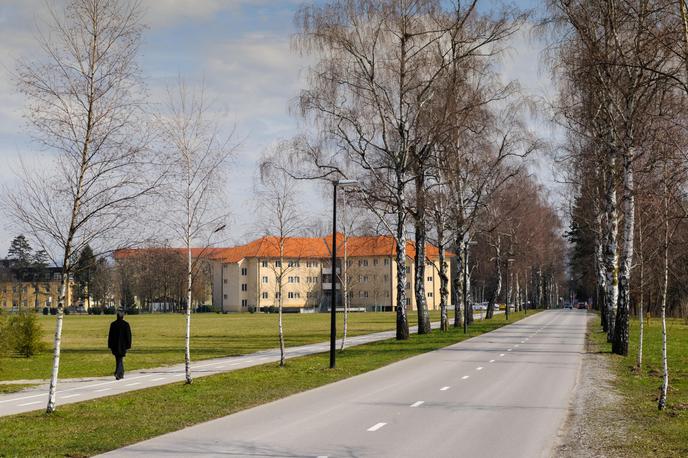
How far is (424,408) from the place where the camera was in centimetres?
1404

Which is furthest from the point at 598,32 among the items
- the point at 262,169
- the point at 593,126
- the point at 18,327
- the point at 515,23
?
the point at 18,327

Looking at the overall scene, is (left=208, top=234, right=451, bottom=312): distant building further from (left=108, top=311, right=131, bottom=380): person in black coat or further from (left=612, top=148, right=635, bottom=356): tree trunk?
(left=108, top=311, right=131, bottom=380): person in black coat

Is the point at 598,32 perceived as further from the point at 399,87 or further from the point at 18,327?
the point at 18,327

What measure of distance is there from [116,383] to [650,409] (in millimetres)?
13229

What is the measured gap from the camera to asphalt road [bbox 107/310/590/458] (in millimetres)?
9992

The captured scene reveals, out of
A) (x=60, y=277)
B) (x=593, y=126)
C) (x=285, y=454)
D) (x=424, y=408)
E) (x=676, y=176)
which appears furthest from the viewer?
(x=593, y=126)

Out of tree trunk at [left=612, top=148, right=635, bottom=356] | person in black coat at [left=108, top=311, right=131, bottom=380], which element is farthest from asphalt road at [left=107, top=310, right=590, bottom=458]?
person in black coat at [left=108, top=311, right=131, bottom=380]

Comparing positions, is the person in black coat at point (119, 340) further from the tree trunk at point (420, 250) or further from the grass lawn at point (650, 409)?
the tree trunk at point (420, 250)

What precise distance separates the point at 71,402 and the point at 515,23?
25.7 meters

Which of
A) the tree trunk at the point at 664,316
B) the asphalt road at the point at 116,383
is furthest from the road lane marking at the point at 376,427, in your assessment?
the asphalt road at the point at 116,383

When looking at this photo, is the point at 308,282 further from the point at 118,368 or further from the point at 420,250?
the point at 118,368

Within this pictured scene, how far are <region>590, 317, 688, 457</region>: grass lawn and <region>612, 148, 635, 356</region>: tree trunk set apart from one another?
669 millimetres

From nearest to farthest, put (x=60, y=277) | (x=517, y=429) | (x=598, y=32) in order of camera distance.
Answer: (x=517, y=429) < (x=60, y=277) < (x=598, y=32)

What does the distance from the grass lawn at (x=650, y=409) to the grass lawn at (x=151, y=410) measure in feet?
22.4
